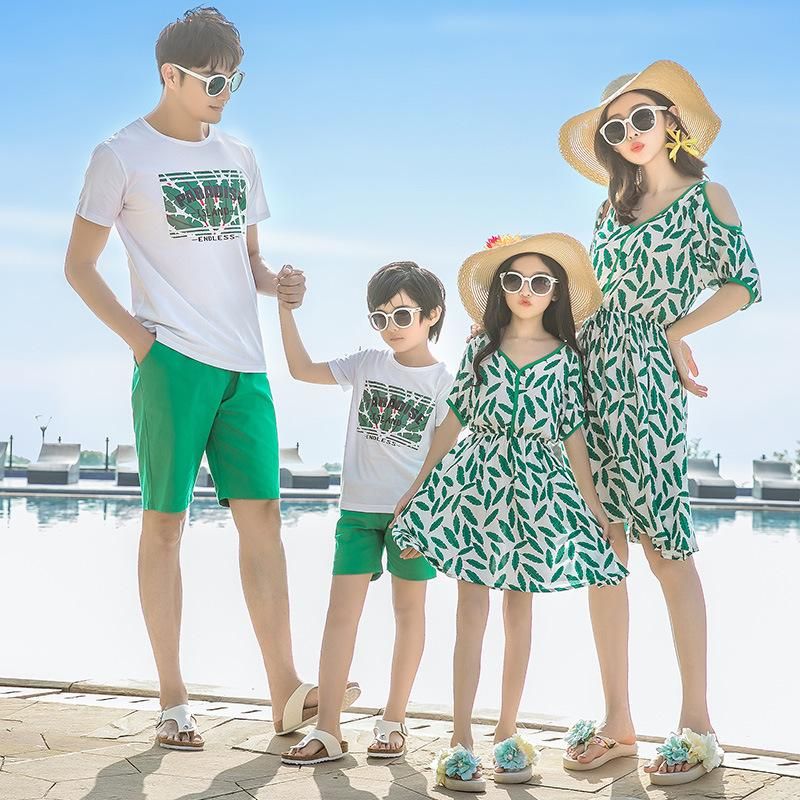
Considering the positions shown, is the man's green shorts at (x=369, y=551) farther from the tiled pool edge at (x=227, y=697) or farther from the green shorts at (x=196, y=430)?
the tiled pool edge at (x=227, y=697)

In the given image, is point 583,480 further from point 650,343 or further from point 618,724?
point 618,724

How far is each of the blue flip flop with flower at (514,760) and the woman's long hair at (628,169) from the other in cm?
→ 133

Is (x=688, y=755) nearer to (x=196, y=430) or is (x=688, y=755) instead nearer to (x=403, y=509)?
(x=403, y=509)

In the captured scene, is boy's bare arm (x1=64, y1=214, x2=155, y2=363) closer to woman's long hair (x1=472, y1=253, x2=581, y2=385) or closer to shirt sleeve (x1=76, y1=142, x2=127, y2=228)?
shirt sleeve (x1=76, y1=142, x2=127, y2=228)

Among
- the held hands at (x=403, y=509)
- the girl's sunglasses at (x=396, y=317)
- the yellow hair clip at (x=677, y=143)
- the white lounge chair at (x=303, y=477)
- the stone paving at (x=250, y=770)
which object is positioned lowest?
the stone paving at (x=250, y=770)

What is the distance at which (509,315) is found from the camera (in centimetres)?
305

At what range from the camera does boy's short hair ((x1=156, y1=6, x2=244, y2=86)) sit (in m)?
3.15

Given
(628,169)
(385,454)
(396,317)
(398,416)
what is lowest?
(385,454)

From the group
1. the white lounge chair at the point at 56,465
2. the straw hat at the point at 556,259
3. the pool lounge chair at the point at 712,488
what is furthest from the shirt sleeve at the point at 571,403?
the white lounge chair at the point at 56,465

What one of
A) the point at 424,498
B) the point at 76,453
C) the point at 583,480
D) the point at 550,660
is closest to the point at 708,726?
the point at 583,480

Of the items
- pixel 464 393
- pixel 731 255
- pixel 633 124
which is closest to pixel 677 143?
pixel 633 124

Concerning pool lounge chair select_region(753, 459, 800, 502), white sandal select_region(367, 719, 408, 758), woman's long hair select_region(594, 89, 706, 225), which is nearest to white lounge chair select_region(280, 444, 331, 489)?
pool lounge chair select_region(753, 459, 800, 502)

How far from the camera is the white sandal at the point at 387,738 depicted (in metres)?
2.96

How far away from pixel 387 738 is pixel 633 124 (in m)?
1.67
